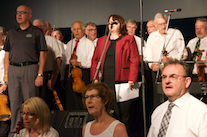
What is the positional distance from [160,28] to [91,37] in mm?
1037

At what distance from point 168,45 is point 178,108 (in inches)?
→ 53.2

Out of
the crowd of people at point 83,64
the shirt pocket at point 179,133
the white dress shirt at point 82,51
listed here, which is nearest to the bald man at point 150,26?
the crowd of people at point 83,64

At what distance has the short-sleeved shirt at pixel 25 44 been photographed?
3.55 meters

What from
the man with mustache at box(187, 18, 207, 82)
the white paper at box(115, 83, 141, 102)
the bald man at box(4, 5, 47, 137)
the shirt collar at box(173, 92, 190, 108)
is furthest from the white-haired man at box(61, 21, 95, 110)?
the shirt collar at box(173, 92, 190, 108)

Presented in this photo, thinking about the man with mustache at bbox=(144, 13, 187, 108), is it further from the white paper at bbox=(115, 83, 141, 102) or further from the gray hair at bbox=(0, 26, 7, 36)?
the gray hair at bbox=(0, 26, 7, 36)

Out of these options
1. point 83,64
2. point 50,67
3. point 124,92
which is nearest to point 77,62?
point 83,64

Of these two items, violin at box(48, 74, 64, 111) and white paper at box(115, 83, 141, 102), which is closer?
white paper at box(115, 83, 141, 102)

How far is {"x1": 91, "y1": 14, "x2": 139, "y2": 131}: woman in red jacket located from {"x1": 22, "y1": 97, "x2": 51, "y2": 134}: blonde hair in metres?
0.88

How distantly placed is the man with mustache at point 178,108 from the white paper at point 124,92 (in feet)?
3.16

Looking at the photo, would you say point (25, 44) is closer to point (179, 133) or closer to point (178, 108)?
point (178, 108)

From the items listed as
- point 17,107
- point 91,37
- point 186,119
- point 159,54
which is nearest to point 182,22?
point 159,54

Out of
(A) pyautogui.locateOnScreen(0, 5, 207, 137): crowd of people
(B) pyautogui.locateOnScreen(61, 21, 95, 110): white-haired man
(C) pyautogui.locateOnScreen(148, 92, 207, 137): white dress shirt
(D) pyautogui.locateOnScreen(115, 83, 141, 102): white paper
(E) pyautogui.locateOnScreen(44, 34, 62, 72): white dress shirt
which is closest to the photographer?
(C) pyautogui.locateOnScreen(148, 92, 207, 137): white dress shirt

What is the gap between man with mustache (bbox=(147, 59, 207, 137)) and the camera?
2.07 metres

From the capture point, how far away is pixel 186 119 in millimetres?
2121
